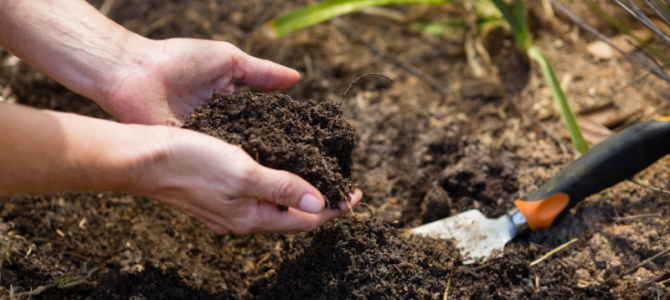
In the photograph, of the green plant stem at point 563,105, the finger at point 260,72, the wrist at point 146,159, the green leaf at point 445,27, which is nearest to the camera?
the wrist at point 146,159

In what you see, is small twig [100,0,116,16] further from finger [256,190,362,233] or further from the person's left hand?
finger [256,190,362,233]

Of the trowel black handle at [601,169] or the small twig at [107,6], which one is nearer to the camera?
the trowel black handle at [601,169]

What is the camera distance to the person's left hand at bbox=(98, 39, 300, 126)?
1559 mm

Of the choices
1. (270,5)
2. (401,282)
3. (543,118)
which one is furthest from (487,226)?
(270,5)

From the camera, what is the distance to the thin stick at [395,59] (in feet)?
8.01

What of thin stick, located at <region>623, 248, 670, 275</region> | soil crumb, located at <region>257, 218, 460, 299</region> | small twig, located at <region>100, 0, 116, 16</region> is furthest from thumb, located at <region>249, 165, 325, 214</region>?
small twig, located at <region>100, 0, 116, 16</region>

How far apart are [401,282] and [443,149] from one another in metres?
0.86

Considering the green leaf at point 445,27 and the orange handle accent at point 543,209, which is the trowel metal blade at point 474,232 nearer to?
the orange handle accent at point 543,209

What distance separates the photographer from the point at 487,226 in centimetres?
165

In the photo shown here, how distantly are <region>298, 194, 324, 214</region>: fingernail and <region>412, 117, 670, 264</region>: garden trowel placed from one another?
57cm

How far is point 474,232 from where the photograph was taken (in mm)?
1644

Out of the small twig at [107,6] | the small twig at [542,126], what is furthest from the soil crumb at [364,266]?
the small twig at [107,6]

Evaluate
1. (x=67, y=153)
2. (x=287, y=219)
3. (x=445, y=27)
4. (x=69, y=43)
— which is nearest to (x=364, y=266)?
(x=287, y=219)

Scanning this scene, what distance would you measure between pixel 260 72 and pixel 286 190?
667 mm
